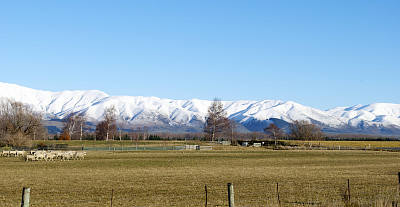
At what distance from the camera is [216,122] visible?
15450 cm

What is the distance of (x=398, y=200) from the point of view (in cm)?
1805

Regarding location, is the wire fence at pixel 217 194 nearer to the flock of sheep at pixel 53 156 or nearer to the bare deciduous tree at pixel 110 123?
the flock of sheep at pixel 53 156

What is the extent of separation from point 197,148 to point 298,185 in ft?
250

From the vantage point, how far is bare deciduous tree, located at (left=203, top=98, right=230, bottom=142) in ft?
505

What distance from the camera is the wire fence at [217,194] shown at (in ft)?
69.9

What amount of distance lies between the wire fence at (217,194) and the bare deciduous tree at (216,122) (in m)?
124

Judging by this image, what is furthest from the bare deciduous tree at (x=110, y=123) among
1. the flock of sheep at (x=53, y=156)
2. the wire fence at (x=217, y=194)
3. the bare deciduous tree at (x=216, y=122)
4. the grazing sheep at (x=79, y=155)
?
the wire fence at (x=217, y=194)

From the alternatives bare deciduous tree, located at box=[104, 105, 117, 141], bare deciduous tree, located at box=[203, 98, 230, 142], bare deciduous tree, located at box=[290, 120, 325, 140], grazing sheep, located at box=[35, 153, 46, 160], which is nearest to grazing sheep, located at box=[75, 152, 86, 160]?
grazing sheep, located at box=[35, 153, 46, 160]

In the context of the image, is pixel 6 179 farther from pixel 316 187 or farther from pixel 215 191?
pixel 316 187

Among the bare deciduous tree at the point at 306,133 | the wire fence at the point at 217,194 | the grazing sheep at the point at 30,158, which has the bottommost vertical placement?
the wire fence at the point at 217,194

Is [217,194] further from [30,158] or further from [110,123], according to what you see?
[110,123]

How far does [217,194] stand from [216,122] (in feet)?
426

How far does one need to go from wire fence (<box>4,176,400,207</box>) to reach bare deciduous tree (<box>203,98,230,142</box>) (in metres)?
124

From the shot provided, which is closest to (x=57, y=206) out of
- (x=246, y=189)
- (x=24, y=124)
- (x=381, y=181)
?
(x=246, y=189)
